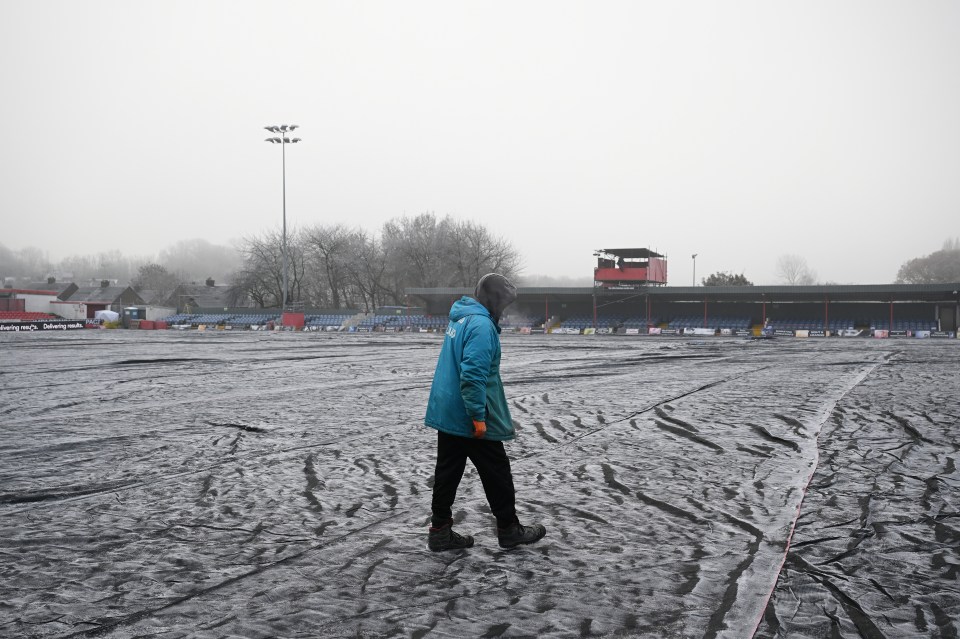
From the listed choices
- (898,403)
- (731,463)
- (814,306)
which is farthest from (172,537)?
(814,306)

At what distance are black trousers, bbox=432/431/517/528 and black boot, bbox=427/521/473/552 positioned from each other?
44mm

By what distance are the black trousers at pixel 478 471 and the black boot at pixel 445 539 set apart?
0.04 m

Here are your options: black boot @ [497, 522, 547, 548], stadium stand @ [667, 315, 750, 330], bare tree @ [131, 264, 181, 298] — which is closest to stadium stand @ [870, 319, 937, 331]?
stadium stand @ [667, 315, 750, 330]

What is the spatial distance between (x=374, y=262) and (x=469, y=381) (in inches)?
3263

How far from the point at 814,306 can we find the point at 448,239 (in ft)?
129

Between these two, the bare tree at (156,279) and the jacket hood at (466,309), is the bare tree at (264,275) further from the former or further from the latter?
the jacket hood at (466,309)

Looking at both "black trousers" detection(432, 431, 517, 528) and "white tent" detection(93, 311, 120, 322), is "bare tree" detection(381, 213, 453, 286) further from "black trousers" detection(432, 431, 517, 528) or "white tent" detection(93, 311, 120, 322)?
"black trousers" detection(432, 431, 517, 528)

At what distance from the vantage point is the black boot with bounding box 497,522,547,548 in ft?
16.0

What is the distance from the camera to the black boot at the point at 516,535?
487cm

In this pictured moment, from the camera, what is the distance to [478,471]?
4809 millimetres

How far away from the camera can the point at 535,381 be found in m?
16.1

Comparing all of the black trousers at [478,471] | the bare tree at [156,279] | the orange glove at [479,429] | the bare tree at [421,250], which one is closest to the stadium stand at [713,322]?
the bare tree at [421,250]

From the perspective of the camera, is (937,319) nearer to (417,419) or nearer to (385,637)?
(417,419)

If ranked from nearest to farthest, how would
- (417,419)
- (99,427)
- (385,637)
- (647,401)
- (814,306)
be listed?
(385,637) < (99,427) < (417,419) < (647,401) < (814,306)
